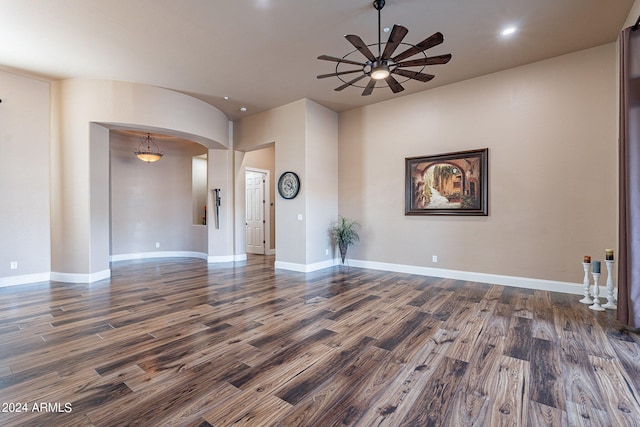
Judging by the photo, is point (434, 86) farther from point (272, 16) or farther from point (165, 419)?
point (165, 419)

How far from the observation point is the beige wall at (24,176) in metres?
4.68

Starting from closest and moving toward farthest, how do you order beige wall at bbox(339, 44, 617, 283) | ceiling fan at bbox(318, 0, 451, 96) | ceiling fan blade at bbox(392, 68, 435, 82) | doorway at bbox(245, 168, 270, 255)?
ceiling fan at bbox(318, 0, 451, 96), ceiling fan blade at bbox(392, 68, 435, 82), beige wall at bbox(339, 44, 617, 283), doorway at bbox(245, 168, 270, 255)

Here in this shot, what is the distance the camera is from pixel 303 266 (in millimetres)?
5922

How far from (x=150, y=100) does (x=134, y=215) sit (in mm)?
3831

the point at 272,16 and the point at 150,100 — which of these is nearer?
the point at 272,16

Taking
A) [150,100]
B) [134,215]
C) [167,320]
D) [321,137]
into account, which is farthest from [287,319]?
[134,215]

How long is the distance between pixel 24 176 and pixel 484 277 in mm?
7778

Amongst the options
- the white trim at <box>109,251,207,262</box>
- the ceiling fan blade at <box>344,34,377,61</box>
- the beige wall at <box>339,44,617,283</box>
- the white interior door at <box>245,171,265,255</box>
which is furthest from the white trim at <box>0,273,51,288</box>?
the ceiling fan blade at <box>344,34,377,61</box>

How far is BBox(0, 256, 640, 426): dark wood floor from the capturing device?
5.71 feet

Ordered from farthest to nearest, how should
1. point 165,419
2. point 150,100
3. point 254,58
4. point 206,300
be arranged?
point 150,100 < point 254,58 < point 206,300 < point 165,419

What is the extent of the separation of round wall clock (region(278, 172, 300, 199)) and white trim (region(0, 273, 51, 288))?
4345 mm

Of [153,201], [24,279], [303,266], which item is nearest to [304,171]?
[303,266]

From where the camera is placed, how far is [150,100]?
525cm

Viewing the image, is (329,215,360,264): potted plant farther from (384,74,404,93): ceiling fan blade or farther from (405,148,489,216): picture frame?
(384,74,404,93): ceiling fan blade
